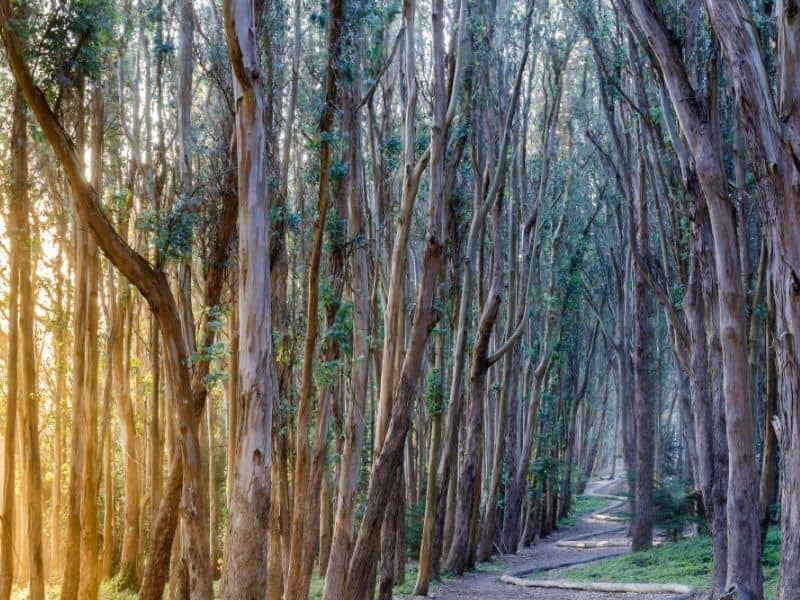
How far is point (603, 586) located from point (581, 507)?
22.7 m

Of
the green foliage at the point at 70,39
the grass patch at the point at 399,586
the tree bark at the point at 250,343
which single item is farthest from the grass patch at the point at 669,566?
the green foliage at the point at 70,39

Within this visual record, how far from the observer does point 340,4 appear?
1270cm

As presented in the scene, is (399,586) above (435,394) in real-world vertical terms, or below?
below

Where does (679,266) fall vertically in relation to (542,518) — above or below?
above

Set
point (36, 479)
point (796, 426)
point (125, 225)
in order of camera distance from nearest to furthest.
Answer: point (796, 426) → point (36, 479) → point (125, 225)

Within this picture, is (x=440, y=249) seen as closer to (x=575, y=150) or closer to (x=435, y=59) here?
(x=435, y=59)

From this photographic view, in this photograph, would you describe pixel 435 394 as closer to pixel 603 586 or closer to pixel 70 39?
pixel 603 586

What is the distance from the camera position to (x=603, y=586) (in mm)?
15680

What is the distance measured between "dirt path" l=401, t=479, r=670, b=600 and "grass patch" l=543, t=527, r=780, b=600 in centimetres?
95

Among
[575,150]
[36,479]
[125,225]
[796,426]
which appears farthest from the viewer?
[575,150]

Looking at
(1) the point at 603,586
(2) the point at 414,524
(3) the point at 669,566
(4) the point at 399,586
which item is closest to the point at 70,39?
(4) the point at 399,586

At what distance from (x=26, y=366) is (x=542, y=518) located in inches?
732

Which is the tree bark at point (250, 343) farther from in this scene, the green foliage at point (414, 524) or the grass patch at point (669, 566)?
the green foliage at point (414, 524)

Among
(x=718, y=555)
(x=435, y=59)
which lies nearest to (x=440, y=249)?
(x=435, y=59)
